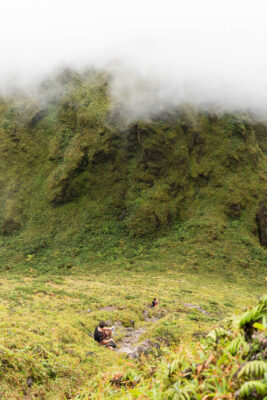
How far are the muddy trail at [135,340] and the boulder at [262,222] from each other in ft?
72.2

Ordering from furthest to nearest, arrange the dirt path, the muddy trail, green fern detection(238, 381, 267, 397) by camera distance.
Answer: the dirt path, the muddy trail, green fern detection(238, 381, 267, 397)

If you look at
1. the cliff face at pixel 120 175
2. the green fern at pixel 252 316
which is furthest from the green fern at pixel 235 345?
the cliff face at pixel 120 175

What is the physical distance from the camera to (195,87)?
4356 centimetres

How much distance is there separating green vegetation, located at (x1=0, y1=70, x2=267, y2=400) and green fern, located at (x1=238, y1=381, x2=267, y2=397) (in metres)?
9.46

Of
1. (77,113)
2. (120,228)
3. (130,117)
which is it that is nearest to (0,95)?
(77,113)

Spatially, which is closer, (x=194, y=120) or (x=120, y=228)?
(x=120, y=228)

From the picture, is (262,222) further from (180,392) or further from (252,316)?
(180,392)

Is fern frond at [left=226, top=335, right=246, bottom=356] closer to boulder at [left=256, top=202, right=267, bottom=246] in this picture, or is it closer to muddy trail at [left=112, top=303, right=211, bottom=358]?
muddy trail at [left=112, top=303, right=211, bottom=358]

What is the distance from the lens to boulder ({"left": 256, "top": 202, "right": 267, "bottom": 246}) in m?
34.1

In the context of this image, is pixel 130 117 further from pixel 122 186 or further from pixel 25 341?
pixel 25 341

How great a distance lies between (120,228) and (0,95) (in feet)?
113

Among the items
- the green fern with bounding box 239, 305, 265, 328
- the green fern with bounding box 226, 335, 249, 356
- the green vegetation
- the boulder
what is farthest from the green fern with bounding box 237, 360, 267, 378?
the boulder

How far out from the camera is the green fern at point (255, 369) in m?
2.41

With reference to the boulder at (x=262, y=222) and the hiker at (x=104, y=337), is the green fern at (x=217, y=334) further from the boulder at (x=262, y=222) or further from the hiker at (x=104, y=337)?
the boulder at (x=262, y=222)
